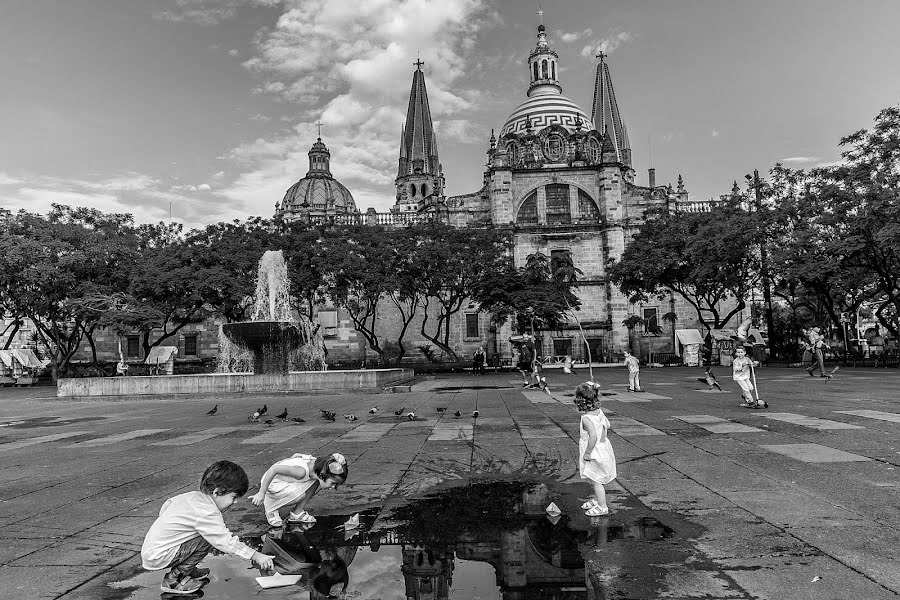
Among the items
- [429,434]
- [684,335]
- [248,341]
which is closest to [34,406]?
[248,341]

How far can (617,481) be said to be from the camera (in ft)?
19.2

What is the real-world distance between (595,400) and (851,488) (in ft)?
8.11

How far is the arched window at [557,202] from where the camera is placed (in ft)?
156

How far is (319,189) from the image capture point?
80625 mm

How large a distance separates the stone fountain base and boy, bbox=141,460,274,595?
13.9m

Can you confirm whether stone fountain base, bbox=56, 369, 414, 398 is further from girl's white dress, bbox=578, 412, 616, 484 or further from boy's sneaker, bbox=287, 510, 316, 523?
girl's white dress, bbox=578, 412, 616, 484

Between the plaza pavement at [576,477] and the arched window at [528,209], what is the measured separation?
3550 cm

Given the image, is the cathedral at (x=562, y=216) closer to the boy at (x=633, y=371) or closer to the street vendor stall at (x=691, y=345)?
the street vendor stall at (x=691, y=345)

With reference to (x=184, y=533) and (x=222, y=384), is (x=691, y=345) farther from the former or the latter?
(x=184, y=533)

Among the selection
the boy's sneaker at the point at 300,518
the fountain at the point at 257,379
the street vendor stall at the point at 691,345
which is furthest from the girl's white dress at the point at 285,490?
the street vendor stall at the point at 691,345

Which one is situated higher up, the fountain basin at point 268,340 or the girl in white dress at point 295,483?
the fountain basin at point 268,340

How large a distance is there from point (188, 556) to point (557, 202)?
153 ft

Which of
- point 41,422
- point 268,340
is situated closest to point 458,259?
point 268,340

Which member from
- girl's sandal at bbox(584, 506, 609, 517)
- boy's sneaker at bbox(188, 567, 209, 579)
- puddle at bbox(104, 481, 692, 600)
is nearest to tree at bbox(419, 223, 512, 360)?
puddle at bbox(104, 481, 692, 600)
